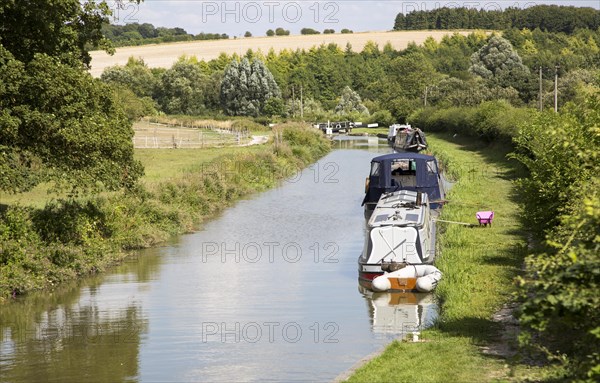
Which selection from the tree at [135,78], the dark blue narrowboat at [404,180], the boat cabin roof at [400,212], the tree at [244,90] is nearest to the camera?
the boat cabin roof at [400,212]

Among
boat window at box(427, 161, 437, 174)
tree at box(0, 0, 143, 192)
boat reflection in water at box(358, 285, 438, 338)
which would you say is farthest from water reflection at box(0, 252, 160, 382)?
boat window at box(427, 161, 437, 174)

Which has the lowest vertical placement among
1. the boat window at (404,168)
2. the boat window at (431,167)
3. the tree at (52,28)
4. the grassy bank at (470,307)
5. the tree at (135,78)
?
the grassy bank at (470,307)

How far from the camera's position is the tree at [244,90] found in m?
126

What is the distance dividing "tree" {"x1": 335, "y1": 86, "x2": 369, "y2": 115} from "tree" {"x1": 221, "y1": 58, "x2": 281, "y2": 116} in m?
15.5

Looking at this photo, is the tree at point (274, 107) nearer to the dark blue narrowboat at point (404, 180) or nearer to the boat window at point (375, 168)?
the dark blue narrowboat at point (404, 180)

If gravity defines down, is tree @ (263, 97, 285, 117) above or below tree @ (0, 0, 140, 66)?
below

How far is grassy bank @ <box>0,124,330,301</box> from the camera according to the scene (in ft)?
85.6

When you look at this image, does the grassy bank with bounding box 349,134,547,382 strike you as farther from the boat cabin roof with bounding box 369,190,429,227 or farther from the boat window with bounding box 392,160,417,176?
the boat window with bounding box 392,160,417,176

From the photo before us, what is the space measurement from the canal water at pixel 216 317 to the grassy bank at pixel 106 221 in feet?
2.01

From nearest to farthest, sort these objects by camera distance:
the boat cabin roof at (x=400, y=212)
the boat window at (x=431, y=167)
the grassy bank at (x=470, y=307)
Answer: the grassy bank at (x=470, y=307), the boat cabin roof at (x=400, y=212), the boat window at (x=431, y=167)

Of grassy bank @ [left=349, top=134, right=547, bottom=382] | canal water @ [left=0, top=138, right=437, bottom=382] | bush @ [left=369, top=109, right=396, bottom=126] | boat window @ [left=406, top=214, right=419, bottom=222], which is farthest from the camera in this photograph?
bush @ [left=369, top=109, right=396, bottom=126]

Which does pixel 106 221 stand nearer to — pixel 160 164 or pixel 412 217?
pixel 412 217

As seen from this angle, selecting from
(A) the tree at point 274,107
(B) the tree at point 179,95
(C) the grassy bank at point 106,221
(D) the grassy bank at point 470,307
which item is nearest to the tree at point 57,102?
(C) the grassy bank at point 106,221

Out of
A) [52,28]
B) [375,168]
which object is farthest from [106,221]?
[375,168]
